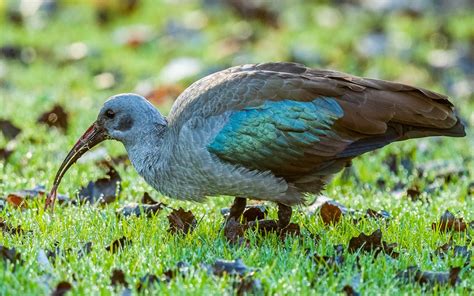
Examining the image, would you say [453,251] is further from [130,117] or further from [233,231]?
[130,117]

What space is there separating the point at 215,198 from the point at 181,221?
1.07 metres

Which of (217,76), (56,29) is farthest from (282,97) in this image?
(56,29)

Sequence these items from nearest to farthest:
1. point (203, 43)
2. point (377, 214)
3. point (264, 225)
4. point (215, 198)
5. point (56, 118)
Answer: point (264, 225)
point (377, 214)
point (215, 198)
point (56, 118)
point (203, 43)

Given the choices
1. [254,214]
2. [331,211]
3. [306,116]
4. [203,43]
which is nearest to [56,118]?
[254,214]

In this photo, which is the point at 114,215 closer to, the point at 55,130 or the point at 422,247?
the point at 422,247

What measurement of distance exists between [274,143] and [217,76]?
68cm

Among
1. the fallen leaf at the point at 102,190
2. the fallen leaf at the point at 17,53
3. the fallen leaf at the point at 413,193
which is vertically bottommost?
the fallen leaf at the point at 102,190

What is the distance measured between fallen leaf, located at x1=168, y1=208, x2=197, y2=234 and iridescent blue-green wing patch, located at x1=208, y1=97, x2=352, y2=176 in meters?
0.46

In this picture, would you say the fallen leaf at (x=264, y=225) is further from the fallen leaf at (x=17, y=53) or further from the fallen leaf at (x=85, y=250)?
the fallen leaf at (x=17, y=53)

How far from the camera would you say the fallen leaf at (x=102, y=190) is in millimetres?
6535

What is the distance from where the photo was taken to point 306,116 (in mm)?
5594

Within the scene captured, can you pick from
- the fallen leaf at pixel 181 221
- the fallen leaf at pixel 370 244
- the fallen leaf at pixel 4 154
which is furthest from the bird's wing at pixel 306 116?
the fallen leaf at pixel 4 154

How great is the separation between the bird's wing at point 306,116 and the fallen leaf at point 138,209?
26.9 inches

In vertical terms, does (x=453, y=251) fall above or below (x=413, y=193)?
below
